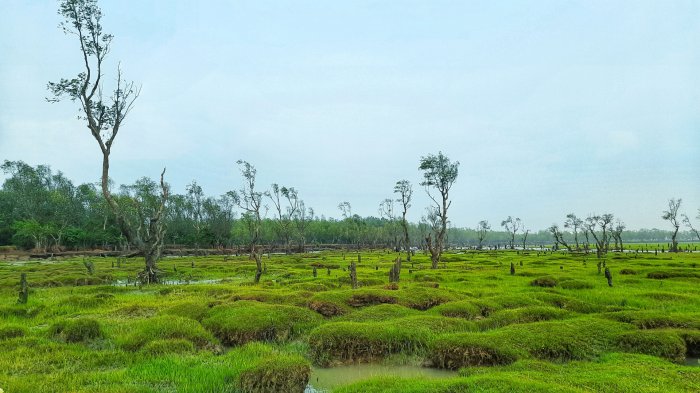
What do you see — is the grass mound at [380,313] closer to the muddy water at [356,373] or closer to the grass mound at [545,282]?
the muddy water at [356,373]

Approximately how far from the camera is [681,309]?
58.6 feet

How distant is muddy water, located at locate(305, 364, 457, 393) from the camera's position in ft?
36.1

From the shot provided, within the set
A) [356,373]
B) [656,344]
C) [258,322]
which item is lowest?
[356,373]

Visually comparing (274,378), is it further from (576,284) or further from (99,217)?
(99,217)

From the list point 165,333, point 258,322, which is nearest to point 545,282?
point 258,322

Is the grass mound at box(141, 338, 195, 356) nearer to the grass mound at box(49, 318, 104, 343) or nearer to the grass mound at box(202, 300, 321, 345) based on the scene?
the grass mound at box(202, 300, 321, 345)

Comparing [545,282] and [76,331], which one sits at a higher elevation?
[545,282]

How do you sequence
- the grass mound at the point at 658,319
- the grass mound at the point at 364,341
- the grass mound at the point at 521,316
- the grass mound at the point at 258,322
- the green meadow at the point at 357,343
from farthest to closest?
the grass mound at the point at 521,316 < the grass mound at the point at 258,322 < the grass mound at the point at 658,319 < the grass mound at the point at 364,341 < the green meadow at the point at 357,343

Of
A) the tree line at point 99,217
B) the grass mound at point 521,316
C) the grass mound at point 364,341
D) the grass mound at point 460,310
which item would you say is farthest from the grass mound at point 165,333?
the tree line at point 99,217

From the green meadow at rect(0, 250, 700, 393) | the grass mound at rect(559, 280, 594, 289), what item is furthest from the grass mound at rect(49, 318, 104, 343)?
the grass mound at rect(559, 280, 594, 289)

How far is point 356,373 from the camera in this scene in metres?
12.0

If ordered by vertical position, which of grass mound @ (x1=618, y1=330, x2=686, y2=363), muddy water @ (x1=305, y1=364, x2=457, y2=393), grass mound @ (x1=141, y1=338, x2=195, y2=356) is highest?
grass mound @ (x1=618, y1=330, x2=686, y2=363)

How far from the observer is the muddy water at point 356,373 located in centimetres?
1102

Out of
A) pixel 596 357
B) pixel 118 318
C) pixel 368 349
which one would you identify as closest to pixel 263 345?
pixel 368 349
